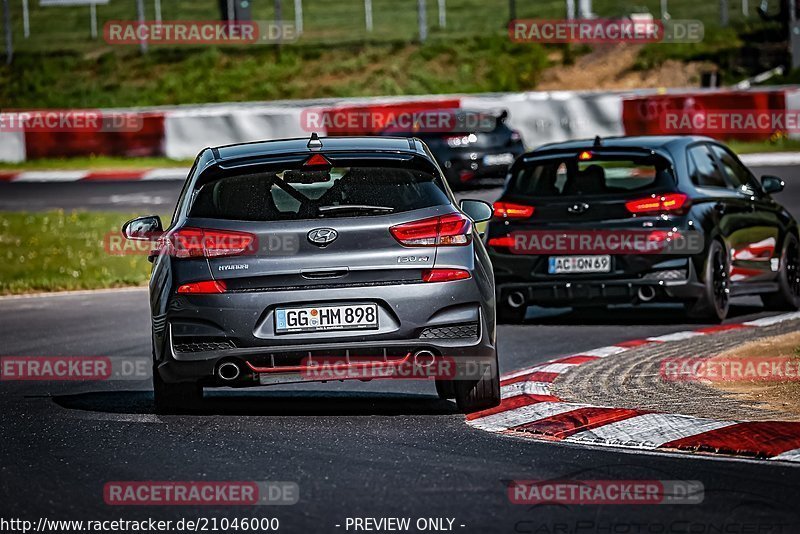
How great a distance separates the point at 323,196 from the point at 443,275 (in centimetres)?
76

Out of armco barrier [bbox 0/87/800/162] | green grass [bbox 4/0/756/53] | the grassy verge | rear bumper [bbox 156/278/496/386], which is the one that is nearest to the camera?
rear bumper [bbox 156/278/496/386]

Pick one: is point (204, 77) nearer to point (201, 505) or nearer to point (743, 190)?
point (743, 190)

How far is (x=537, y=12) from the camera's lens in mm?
53125

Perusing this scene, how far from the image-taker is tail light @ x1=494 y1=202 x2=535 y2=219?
13328mm

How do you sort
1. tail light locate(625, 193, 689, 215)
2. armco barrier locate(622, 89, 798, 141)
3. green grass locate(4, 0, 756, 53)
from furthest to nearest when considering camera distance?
green grass locate(4, 0, 756, 53) < armco barrier locate(622, 89, 798, 141) < tail light locate(625, 193, 689, 215)

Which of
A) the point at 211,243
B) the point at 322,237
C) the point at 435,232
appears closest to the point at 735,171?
the point at 435,232

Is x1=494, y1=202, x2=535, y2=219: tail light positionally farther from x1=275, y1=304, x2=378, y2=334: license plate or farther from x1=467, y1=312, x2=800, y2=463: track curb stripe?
x1=275, y1=304, x2=378, y2=334: license plate

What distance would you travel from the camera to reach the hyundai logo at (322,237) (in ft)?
27.5

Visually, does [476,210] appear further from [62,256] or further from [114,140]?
[114,140]

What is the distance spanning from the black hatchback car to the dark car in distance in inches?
517

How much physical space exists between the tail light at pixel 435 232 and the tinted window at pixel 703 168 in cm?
512

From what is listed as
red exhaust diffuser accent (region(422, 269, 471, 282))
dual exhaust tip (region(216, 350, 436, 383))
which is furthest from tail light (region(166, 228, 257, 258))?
red exhaust diffuser accent (region(422, 269, 471, 282))

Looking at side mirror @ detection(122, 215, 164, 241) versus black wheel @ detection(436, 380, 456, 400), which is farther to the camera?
side mirror @ detection(122, 215, 164, 241)

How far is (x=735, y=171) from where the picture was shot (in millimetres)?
14445
